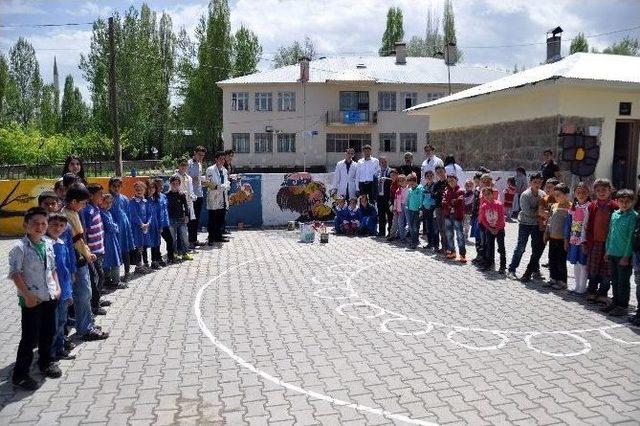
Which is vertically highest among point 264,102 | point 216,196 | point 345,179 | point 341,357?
point 264,102

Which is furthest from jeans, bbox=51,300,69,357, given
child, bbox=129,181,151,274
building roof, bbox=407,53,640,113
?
building roof, bbox=407,53,640,113

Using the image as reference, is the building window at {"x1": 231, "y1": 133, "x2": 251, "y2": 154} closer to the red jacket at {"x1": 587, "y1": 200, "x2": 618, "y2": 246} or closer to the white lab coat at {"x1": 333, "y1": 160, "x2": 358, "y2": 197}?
the white lab coat at {"x1": 333, "y1": 160, "x2": 358, "y2": 197}

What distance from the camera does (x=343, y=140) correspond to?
47781 mm

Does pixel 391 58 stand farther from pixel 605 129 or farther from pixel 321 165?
pixel 605 129

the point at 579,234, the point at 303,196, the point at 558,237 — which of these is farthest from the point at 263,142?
the point at 579,234

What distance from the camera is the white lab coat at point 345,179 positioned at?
15242 millimetres

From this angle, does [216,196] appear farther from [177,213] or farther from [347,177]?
[347,177]

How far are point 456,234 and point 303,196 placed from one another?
6.85 meters

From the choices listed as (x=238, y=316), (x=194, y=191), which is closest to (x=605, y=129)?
(x=194, y=191)

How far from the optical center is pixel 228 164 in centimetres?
1459

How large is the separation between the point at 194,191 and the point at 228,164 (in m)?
1.91

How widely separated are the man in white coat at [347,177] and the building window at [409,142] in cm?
3356

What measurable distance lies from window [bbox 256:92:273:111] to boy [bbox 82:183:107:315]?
3914 centimetres

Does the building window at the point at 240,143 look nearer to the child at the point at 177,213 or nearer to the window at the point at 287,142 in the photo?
the window at the point at 287,142
